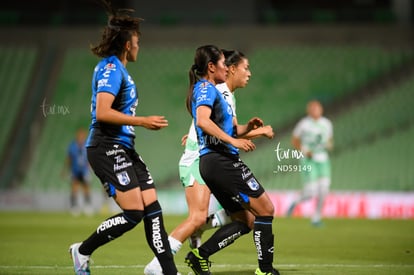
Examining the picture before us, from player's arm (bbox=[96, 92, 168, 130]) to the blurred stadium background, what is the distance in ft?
54.8

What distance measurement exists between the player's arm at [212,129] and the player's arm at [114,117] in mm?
629

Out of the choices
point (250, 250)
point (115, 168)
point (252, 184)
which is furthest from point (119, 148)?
point (250, 250)

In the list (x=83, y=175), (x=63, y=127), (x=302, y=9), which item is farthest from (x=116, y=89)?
(x=302, y=9)

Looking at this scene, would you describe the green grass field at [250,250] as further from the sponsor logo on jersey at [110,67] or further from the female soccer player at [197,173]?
the sponsor logo on jersey at [110,67]

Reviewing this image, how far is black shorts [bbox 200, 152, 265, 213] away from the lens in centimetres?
772

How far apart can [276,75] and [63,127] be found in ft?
24.0

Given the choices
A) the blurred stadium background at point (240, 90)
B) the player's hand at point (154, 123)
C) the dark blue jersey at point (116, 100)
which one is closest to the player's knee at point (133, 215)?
the dark blue jersey at point (116, 100)

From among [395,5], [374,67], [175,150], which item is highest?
[395,5]

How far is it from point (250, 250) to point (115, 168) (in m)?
5.03

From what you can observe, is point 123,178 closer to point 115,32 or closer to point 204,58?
point 115,32

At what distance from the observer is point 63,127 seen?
27141 mm

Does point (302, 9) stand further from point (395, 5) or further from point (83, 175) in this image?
point (83, 175)

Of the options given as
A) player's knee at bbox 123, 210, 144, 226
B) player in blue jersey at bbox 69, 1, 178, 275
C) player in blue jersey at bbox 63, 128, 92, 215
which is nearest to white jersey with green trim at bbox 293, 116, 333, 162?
player in blue jersey at bbox 63, 128, 92, 215

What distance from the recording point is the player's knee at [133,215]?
23.0 feet
